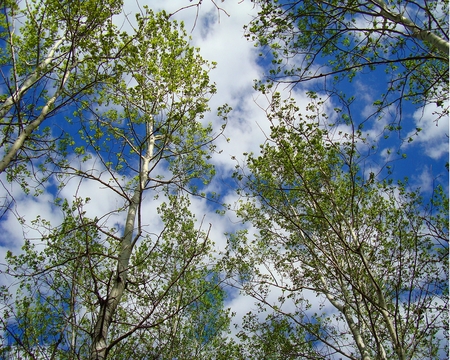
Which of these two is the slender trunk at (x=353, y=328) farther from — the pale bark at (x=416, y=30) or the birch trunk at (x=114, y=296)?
the pale bark at (x=416, y=30)

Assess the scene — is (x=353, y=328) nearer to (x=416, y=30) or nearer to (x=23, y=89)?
(x=416, y=30)

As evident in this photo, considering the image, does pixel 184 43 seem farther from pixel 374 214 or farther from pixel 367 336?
pixel 367 336

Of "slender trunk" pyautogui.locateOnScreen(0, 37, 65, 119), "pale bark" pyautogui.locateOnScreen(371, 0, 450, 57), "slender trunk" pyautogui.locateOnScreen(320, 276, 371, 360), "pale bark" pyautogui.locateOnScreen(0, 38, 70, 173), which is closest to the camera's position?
"pale bark" pyautogui.locateOnScreen(371, 0, 450, 57)

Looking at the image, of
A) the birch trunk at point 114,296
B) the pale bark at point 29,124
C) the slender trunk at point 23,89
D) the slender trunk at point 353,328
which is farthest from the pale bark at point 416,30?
the slender trunk at point 353,328

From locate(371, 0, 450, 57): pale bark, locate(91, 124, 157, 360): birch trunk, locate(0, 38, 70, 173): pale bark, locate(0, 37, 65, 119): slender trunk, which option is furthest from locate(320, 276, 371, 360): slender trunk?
locate(0, 37, 65, 119): slender trunk

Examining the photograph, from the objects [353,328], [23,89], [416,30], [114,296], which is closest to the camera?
[114,296]

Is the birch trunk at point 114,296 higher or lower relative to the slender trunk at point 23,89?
lower

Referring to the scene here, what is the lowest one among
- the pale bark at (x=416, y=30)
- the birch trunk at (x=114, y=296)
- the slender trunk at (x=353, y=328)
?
the birch trunk at (x=114, y=296)

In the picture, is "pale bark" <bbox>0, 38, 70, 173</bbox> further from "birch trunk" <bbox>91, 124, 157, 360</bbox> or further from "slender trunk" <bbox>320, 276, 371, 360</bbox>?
"slender trunk" <bbox>320, 276, 371, 360</bbox>

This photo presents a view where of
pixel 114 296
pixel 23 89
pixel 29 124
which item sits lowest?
pixel 114 296

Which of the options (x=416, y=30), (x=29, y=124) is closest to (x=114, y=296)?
(x=29, y=124)

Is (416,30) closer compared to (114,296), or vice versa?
(114,296)

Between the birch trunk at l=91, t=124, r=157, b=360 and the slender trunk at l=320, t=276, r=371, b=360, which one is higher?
the slender trunk at l=320, t=276, r=371, b=360

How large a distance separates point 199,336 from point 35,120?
844 centimetres
